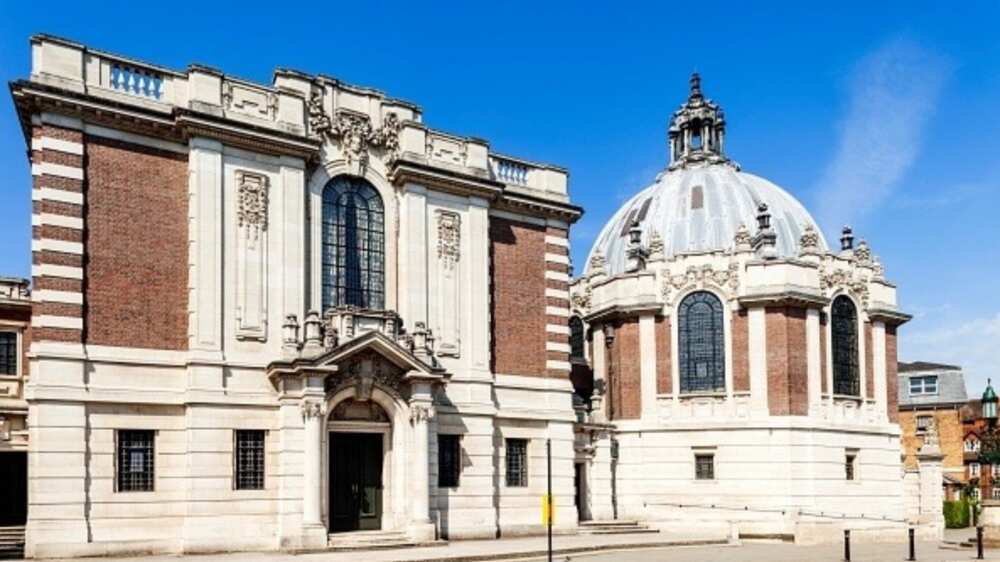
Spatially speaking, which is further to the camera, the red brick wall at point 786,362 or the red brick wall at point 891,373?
the red brick wall at point 891,373

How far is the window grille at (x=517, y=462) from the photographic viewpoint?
3509 cm

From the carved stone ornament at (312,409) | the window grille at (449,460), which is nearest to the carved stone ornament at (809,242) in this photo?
the window grille at (449,460)

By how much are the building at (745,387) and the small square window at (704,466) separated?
0.20ft

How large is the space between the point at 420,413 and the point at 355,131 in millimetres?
9077

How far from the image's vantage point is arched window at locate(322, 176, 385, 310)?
Answer: 32219 mm

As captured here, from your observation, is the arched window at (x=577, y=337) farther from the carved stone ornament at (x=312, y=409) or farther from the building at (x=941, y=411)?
the building at (x=941, y=411)

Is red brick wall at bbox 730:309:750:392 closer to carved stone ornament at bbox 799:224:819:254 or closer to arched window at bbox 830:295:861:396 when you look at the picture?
arched window at bbox 830:295:861:396

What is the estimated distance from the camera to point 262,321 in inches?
1176

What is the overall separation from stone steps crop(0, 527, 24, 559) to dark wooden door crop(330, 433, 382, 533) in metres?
8.48

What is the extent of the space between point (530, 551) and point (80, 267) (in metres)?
14.4

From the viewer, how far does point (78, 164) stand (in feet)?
90.0

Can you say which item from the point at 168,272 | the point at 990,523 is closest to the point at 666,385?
the point at 990,523

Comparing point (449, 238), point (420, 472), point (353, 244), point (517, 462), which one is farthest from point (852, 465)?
point (353, 244)

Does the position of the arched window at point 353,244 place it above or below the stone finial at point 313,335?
above
